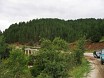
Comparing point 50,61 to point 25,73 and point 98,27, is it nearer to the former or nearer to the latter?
point 25,73

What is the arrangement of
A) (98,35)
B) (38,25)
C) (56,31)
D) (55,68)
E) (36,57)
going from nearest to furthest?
(55,68), (36,57), (98,35), (56,31), (38,25)

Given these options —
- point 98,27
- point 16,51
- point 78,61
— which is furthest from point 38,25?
point 16,51

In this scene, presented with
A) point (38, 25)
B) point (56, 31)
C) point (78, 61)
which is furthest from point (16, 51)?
point (38, 25)

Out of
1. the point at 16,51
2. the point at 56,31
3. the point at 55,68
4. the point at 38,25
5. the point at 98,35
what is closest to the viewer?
the point at 55,68

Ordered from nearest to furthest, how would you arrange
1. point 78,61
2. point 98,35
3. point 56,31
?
point 78,61 < point 98,35 < point 56,31

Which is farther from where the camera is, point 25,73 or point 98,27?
point 98,27

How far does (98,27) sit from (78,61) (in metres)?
71.7

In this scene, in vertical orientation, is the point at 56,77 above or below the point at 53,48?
below

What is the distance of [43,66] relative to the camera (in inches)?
1009

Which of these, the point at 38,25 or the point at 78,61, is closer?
the point at 78,61

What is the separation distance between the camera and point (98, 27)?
11838 cm

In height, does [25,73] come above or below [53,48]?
below

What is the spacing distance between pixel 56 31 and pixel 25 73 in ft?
513

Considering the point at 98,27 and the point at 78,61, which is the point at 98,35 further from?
the point at 78,61
